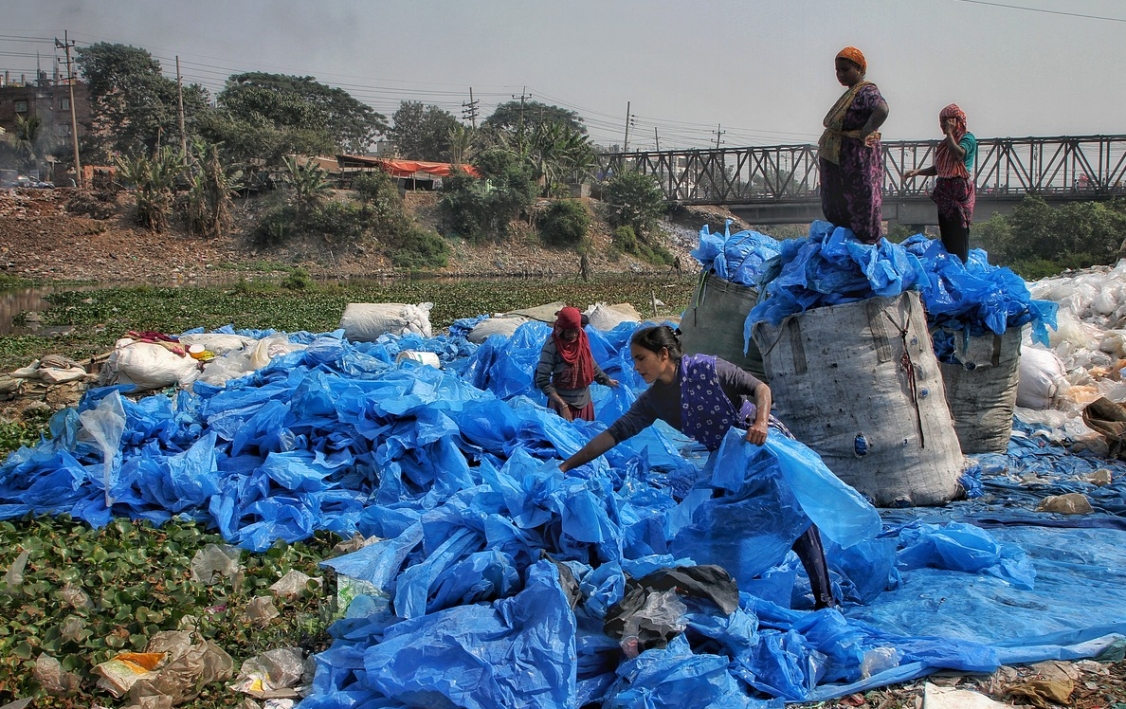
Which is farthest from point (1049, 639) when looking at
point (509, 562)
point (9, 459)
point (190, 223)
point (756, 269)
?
point (190, 223)

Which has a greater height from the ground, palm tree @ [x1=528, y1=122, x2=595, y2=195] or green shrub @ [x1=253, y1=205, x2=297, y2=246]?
palm tree @ [x1=528, y1=122, x2=595, y2=195]

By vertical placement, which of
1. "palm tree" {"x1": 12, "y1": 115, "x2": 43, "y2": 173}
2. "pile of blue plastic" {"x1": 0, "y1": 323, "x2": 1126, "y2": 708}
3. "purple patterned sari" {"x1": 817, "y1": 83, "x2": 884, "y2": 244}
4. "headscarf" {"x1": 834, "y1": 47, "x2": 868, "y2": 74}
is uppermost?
"palm tree" {"x1": 12, "y1": 115, "x2": 43, "y2": 173}

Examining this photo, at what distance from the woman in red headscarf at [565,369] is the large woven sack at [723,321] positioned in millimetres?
656

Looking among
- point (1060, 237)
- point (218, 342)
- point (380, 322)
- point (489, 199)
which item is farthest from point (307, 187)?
point (218, 342)

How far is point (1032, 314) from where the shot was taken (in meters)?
5.08

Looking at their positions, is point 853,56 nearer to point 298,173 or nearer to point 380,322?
point 380,322

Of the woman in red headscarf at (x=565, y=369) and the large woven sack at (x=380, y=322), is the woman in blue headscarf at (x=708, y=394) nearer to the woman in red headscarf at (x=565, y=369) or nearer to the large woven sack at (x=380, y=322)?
the woman in red headscarf at (x=565, y=369)

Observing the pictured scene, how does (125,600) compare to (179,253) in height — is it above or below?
below

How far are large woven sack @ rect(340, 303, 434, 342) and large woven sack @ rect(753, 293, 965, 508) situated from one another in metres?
4.77

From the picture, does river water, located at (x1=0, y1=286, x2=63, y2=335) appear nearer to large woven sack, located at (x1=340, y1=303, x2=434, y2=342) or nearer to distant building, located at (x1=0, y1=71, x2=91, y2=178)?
large woven sack, located at (x1=340, y1=303, x2=434, y2=342)

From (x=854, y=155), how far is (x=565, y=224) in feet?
103

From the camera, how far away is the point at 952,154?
5.14m

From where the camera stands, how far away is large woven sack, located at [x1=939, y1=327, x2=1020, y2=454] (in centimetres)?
514

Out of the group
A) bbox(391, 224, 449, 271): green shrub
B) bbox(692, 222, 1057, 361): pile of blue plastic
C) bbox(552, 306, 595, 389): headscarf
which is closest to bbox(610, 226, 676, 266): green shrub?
bbox(391, 224, 449, 271): green shrub
